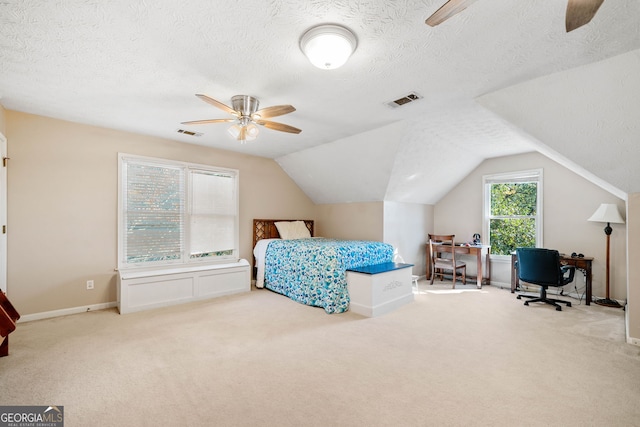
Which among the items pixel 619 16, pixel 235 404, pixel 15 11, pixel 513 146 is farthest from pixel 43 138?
pixel 513 146

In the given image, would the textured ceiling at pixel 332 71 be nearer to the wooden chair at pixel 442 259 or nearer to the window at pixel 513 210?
the window at pixel 513 210

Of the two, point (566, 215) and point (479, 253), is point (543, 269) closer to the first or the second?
point (479, 253)

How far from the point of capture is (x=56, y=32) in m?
1.87

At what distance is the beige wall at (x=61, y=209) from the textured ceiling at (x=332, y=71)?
0.95ft

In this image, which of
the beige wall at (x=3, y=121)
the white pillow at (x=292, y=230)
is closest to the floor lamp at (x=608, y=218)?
the white pillow at (x=292, y=230)

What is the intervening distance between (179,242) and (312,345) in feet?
9.44

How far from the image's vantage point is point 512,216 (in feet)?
17.0

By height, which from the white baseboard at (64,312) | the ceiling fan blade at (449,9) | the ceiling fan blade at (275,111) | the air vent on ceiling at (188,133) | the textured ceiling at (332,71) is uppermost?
the textured ceiling at (332,71)

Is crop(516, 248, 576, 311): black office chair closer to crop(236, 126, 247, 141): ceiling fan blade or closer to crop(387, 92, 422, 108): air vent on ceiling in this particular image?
crop(387, 92, 422, 108): air vent on ceiling

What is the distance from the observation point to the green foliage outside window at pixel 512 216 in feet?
16.3

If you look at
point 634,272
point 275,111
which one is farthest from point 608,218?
point 275,111

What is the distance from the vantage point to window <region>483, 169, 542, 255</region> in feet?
16.1

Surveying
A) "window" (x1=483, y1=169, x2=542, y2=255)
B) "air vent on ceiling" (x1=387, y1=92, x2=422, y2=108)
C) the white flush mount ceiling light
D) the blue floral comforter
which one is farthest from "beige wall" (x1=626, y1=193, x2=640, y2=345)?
the white flush mount ceiling light

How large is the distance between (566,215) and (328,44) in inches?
194
